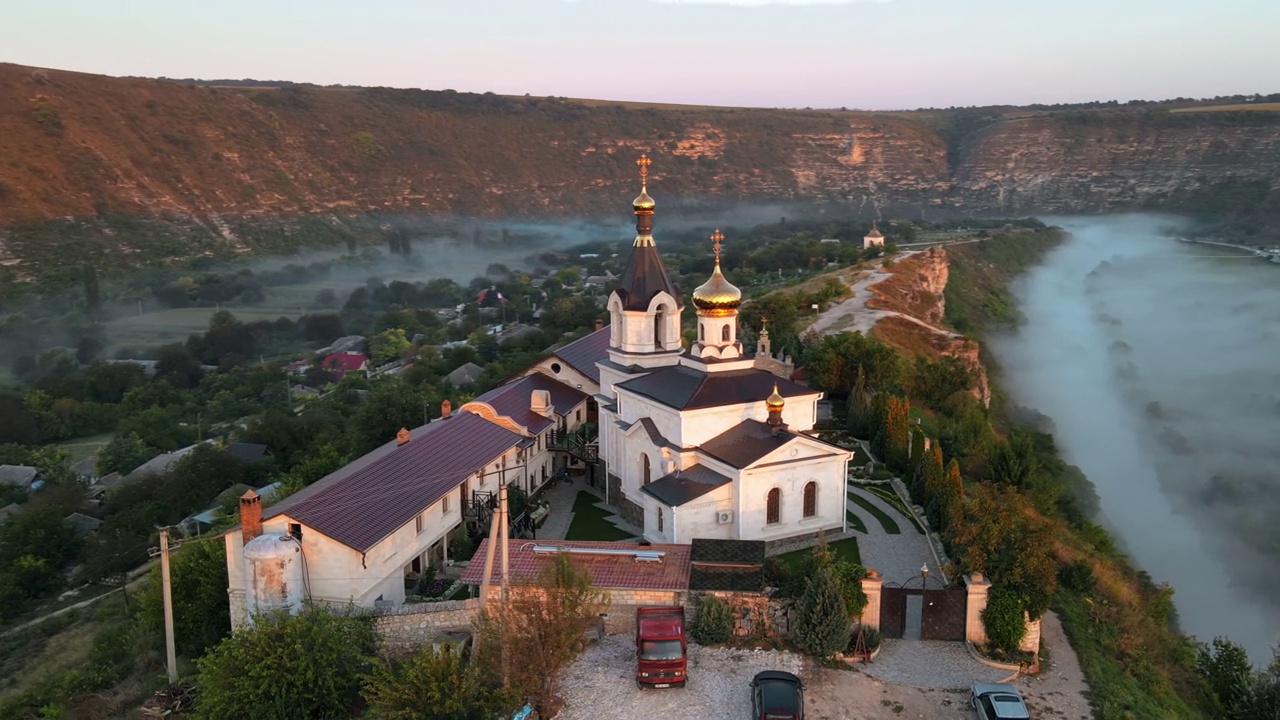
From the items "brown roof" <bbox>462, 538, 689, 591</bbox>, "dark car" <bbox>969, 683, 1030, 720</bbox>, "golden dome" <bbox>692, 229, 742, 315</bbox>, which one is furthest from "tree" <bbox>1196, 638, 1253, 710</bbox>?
"golden dome" <bbox>692, 229, 742, 315</bbox>

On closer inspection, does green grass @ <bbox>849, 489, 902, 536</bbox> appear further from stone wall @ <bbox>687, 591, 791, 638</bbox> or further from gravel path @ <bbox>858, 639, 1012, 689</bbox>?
stone wall @ <bbox>687, 591, 791, 638</bbox>

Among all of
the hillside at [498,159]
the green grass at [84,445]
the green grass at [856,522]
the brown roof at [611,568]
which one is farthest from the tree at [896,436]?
the hillside at [498,159]

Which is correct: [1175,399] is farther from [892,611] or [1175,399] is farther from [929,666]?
[929,666]

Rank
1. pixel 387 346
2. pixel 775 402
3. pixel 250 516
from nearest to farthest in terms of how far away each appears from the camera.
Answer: pixel 250 516
pixel 775 402
pixel 387 346

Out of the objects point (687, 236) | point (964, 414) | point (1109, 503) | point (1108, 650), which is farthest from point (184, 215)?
point (1108, 650)

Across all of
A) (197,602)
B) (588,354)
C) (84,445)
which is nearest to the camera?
(197,602)

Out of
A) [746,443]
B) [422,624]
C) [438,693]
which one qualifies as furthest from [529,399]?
[438,693]
